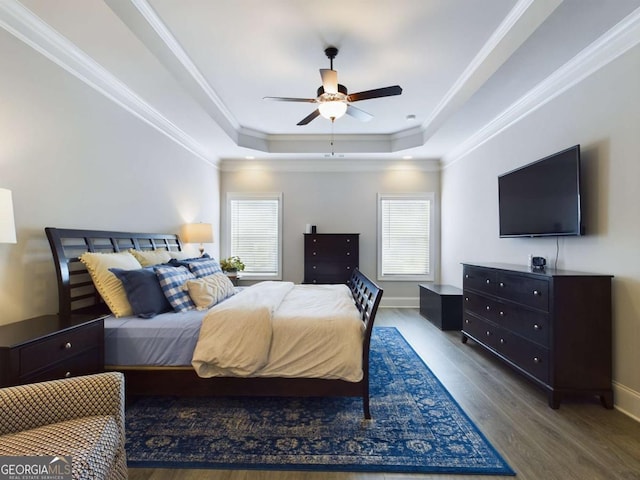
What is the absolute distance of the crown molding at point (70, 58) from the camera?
82.7 inches

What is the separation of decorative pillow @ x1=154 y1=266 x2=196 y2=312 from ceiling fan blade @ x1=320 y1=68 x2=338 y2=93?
6.95 feet

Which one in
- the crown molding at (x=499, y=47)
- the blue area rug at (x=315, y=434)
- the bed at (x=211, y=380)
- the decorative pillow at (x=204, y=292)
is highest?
the crown molding at (x=499, y=47)

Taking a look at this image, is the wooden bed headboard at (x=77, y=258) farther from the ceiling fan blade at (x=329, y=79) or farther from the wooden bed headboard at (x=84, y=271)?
the ceiling fan blade at (x=329, y=79)

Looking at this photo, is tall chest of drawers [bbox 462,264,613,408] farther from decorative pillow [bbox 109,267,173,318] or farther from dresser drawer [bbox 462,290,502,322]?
decorative pillow [bbox 109,267,173,318]

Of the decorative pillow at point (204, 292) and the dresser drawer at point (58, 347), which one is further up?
the decorative pillow at point (204, 292)

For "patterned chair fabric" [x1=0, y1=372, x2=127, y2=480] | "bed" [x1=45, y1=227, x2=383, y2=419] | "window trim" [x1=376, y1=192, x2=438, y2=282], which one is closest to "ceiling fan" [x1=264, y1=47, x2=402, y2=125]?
"bed" [x1=45, y1=227, x2=383, y2=419]

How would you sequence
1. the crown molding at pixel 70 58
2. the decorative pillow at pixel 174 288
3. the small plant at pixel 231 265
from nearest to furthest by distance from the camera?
the crown molding at pixel 70 58 < the decorative pillow at pixel 174 288 < the small plant at pixel 231 265

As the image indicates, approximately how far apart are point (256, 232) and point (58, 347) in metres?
4.39

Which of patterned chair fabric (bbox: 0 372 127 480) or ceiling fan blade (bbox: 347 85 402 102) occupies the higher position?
ceiling fan blade (bbox: 347 85 402 102)

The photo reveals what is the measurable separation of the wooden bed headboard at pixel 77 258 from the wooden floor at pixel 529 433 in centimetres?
141

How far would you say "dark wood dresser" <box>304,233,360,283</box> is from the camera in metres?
5.71

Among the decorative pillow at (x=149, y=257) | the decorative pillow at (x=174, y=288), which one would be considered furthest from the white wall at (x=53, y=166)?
the decorative pillow at (x=174, y=288)

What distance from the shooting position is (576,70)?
8.89ft

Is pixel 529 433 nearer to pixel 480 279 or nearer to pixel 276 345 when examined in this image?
pixel 480 279
